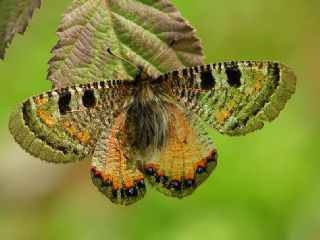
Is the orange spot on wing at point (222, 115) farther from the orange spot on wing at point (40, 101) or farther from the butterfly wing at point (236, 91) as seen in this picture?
the orange spot on wing at point (40, 101)

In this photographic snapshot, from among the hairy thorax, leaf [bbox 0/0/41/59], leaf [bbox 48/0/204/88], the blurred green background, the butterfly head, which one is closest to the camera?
leaf [bbox 0/0/41/59]

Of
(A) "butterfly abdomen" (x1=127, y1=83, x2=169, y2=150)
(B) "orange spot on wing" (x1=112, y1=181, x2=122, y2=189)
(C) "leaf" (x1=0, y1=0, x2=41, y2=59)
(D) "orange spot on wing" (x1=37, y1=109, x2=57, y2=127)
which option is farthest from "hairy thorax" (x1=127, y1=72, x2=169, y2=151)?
(C) "leaf" (x1=0, y1=0, x2=41, y2=59)

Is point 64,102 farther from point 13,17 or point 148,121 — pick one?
point 13,17

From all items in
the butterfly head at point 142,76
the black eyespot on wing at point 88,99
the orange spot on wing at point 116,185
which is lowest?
the orange spot on wing at point 116,185

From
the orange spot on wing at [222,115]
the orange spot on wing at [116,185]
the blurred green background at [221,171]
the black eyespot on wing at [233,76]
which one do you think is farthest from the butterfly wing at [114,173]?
the blurred green background at [221,171]

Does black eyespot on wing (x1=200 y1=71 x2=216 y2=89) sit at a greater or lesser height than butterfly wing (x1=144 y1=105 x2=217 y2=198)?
greater

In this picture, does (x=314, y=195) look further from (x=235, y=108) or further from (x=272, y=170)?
(x=235, y=108)

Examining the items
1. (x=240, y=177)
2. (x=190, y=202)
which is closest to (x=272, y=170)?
(x=240, y=177)

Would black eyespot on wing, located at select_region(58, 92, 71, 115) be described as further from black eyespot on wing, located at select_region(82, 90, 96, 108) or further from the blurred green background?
the blurred green background
